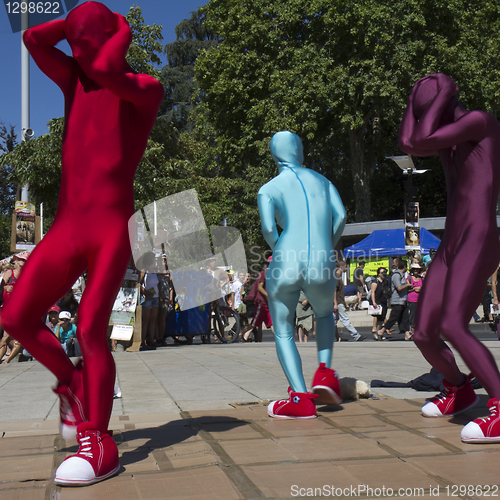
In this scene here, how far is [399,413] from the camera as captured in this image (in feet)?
12.6

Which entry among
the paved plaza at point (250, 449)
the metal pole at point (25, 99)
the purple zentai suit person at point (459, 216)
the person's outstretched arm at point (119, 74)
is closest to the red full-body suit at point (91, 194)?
the person's outstretched arm at point (119, 74)

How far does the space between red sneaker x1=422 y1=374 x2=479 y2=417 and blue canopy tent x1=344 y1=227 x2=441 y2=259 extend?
66.6ft

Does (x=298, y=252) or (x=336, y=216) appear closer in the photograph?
(x=298, y=252)

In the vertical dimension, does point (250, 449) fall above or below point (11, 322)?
A: below

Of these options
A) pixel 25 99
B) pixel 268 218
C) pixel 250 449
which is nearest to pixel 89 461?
pixel 250 449

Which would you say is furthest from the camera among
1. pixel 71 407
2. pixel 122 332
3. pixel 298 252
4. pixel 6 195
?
pixel 6 195

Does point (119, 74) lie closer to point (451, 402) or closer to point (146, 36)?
point (451, 402)

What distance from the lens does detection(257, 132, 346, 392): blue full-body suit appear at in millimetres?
4008

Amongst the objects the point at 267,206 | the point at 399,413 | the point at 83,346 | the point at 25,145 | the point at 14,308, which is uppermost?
the point at 25,145

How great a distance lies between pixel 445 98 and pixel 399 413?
6.22 feet

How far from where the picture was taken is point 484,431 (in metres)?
2.97

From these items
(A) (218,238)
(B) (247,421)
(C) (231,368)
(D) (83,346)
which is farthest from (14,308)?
(A) (218,238)

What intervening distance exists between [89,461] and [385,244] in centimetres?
2359

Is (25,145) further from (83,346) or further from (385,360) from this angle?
(83,346)
